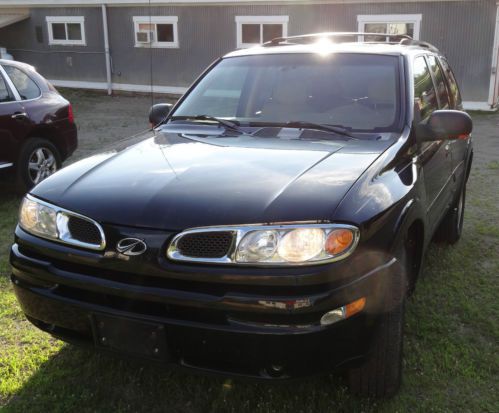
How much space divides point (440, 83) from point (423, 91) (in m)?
0.77

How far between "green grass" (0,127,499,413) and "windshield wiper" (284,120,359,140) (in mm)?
1239

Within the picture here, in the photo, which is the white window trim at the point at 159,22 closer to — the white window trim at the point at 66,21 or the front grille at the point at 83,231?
the white window trim at the point at 66,21

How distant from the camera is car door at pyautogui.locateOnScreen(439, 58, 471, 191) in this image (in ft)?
13.6

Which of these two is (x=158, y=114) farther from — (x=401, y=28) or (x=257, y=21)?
(x=257, y=21)

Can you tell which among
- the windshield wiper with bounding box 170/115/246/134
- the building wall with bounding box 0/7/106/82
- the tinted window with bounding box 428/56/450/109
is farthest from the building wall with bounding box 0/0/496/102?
the windshield wiper with bounding box 170/115/246/134

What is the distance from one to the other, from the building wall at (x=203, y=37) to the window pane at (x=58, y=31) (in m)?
0.38

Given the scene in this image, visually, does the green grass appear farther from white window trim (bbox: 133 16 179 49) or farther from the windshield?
white window trim (bbox: 133 16 179 49)

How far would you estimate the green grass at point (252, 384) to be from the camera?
2.57m

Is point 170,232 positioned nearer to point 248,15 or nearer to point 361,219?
point 361,219

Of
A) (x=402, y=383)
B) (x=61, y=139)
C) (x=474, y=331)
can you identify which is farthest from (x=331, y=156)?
(x=61, y=139)

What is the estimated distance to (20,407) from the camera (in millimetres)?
2588

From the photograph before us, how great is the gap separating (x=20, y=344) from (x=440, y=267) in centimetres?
304

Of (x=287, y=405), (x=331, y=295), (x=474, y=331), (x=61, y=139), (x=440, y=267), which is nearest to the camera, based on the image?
(x=331, y=295)

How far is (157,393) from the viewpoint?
2678 millimetres
